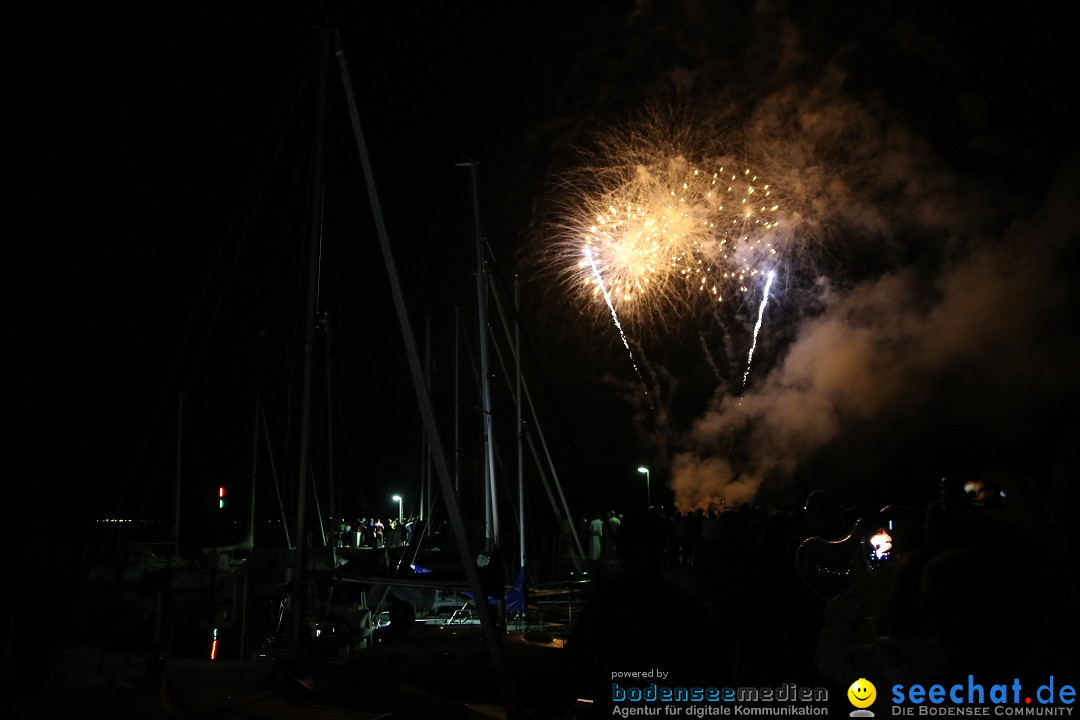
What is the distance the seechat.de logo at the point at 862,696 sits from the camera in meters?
3.57

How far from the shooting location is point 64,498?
39.0 meters

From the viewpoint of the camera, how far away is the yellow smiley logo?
140 inches

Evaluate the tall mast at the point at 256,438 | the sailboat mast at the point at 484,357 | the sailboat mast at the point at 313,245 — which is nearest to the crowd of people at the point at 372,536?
the tall mast at the point at 256,438

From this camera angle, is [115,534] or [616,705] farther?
[115,534]

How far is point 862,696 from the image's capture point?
366 centimetres

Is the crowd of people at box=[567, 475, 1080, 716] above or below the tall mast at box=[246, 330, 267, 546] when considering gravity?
below

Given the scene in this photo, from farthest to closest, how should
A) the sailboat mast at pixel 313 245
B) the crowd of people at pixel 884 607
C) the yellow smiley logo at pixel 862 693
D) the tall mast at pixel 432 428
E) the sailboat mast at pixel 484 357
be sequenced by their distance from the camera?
the sailboat mast at pixel 484 357 → the sailboat mast at pixel 313 245 → the tall mast at pixel 432 428 → the yellow smiley logo at pixel 862 693 → the crowd of people at pixel 884 607

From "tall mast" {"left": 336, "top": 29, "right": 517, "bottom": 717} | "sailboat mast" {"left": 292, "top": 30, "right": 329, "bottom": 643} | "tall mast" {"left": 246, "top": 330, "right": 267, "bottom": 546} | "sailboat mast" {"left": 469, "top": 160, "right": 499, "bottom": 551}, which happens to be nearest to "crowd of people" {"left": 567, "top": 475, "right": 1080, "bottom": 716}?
"tall mast" {"left": 336, "top": 29, "right": 517, "bottom": 717}

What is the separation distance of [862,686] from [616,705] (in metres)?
1.19

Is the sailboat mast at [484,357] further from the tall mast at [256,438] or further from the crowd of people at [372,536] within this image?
the tall mast at [256,438]

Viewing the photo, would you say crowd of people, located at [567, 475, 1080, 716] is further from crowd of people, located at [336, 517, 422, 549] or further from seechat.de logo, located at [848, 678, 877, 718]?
crowd of people, located at [336, 517, 422, 549]

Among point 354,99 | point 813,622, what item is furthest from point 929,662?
point 354,99

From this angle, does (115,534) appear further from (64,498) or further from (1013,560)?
(1013,560)

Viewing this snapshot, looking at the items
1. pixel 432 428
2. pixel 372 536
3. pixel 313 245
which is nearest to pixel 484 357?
pixel 313 245
